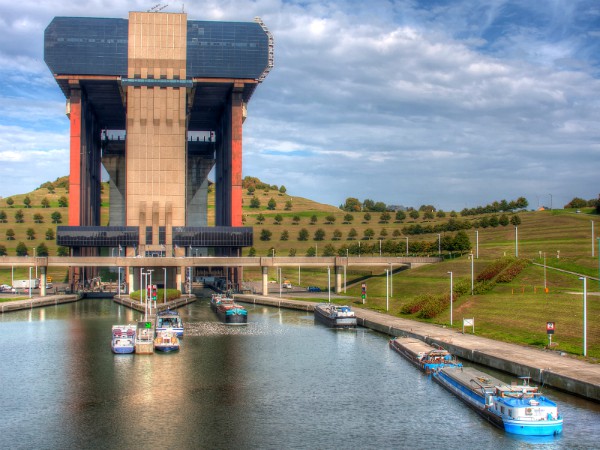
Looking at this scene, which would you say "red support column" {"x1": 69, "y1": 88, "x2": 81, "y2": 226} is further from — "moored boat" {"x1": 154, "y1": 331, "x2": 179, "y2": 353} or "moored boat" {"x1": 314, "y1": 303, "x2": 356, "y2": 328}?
"moored boat" {"x1": 154, "y1": 331, "x2": 179, "y2": 353}

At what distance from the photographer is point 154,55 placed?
192 metres

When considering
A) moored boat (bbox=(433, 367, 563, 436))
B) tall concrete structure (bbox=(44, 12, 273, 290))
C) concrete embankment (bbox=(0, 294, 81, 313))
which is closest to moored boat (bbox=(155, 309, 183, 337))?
concrete embankment (bbox=(0, 294, 81, 313))

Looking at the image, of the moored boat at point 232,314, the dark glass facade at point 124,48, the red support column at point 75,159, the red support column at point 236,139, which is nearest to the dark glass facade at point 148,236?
the red support column at point 75,159

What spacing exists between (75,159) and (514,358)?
150959 mm

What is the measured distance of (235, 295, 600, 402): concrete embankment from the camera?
181ft

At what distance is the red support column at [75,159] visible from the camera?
19012cm

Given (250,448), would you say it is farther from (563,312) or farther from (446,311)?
(446,311)

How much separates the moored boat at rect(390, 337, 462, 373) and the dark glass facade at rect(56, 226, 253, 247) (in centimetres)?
11967

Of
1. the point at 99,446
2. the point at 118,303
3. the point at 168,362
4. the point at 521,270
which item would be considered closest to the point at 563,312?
the point at 521,270

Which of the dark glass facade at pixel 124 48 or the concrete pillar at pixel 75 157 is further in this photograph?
the concrete pillar at pixel 75 157

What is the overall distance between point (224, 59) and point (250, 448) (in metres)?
156

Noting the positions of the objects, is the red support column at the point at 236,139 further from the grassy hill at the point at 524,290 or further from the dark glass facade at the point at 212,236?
the grassy hill at the point at 524,290

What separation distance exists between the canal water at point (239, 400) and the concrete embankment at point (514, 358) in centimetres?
154

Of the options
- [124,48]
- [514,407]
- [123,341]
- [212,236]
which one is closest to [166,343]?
[123,341]
